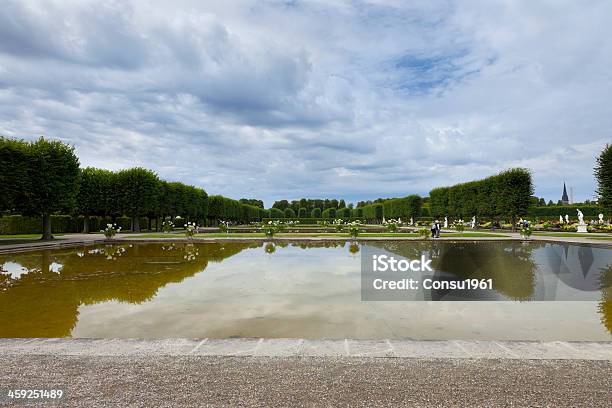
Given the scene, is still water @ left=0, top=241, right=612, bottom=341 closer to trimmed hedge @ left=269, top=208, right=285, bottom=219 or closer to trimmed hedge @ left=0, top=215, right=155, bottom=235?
trimmed hedge @ left=0, top=215, right=155, bottom=235

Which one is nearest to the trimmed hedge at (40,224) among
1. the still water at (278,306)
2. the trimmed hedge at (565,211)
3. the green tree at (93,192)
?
the green tree at (93,192)

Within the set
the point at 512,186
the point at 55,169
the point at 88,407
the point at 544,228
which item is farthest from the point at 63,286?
the point at 544,228

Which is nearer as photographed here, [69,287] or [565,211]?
[69,287]

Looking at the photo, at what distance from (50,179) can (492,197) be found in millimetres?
42642

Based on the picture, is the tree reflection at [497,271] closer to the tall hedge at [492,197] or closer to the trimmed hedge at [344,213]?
the tall hedge at [492,197]

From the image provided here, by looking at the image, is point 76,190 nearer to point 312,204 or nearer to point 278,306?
point 278,306

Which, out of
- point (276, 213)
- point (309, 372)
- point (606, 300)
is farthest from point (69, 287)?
point (276, 213)

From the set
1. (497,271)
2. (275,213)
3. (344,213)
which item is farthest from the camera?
(275,213)

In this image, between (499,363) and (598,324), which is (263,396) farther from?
(598,324)

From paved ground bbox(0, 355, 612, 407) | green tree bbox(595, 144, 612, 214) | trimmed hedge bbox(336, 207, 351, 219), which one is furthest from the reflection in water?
trimmed hedge bbox(336, 207, 351, 219)

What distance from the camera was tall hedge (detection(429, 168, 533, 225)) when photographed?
39.8 metres

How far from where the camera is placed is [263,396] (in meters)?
3.36

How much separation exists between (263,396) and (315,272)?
8394 millimetres

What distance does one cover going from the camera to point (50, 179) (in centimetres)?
2823
